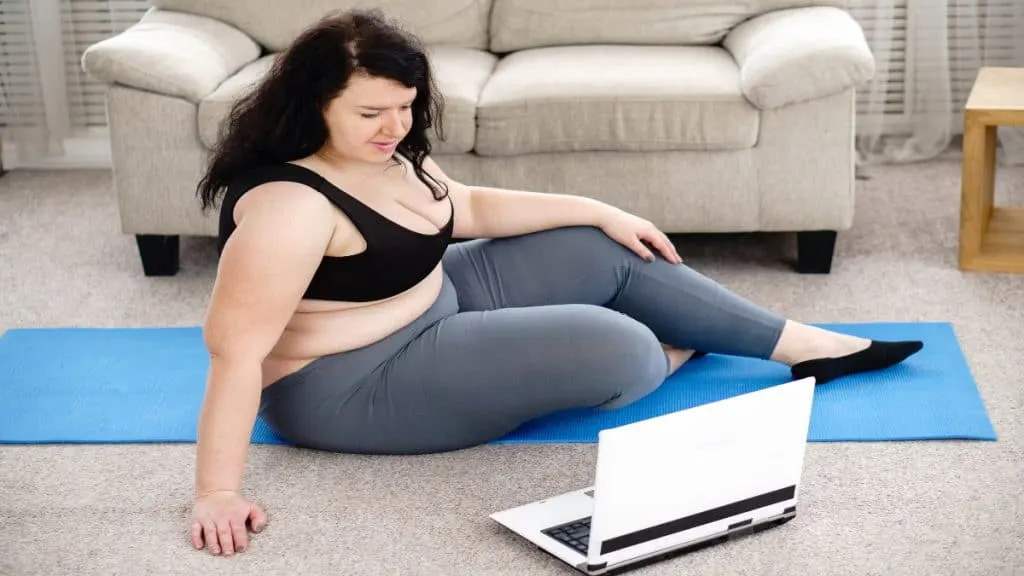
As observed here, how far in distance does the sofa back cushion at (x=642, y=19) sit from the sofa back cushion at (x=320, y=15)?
0.55ft

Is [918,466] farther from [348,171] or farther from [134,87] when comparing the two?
[134,87]

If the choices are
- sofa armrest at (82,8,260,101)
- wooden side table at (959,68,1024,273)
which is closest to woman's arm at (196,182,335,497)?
sofa armrest at (82,8,260,101)

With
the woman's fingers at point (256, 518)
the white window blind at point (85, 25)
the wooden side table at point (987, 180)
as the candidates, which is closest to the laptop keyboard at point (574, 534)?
the woman's fingers at point (256, 518)

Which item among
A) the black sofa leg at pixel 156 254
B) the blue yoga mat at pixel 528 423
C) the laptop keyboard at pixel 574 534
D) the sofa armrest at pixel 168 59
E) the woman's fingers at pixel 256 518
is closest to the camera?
the laptop keyboard at pixel 574 534

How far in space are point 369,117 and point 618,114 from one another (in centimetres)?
111

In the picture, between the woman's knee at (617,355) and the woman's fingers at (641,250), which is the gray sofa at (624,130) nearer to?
the woman's fingers at (641,250)

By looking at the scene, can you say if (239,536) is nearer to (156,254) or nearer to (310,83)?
(310,83)

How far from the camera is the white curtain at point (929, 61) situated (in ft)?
12.7

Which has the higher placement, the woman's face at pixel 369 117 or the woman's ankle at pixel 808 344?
the woman's face at pixel 369 117

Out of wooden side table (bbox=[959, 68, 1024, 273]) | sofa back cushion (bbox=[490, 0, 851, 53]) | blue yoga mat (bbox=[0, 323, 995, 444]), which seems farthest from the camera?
sofa back cushion (bbox=[490, 0, 851, 53])

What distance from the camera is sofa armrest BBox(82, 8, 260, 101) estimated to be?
3.05 m

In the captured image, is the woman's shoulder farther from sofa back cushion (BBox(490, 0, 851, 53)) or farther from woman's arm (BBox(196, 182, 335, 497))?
sofa back cushion (BBox(490, 0, 851, 53))

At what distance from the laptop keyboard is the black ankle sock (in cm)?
65

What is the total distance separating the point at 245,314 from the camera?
195 cm
